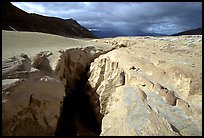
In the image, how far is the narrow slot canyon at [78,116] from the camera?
6789 millimetres

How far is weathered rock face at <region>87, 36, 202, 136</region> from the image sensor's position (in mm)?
3799

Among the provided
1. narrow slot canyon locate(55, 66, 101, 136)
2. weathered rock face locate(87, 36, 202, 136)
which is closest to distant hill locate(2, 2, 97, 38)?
narrow slot canyon locate(55, 66, 101, 136)

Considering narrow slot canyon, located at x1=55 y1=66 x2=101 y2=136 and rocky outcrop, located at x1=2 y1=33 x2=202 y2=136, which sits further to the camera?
narrow slot canyon, located at x1=55 y1=66 x2=101 y2=136

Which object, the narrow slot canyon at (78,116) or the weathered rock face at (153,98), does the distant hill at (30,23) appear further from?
the weathered rock face at (153,98)

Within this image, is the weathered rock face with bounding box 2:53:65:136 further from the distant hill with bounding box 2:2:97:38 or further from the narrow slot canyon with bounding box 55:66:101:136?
the distant hill with bounding box 2:2:97:38

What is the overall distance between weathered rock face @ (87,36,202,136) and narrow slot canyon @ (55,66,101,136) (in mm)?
404

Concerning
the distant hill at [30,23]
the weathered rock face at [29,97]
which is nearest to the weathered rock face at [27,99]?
the weathered rock face at [29,97]

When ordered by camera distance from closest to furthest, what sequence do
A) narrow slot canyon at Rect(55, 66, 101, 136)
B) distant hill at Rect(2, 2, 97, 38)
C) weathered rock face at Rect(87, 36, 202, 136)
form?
1. weathered rock face at Rect(87, 36, 202, 136)
2. narrow slot canyon at Rect(55, 66, 101, 136)
3. distant hill at Rect(2, 2, 97, 38)

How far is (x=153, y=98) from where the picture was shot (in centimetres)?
473

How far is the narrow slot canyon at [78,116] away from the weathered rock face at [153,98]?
1.32 feet

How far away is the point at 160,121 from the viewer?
3.81 meters

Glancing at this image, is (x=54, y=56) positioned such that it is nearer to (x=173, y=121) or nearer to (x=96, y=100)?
(x=96, y=100)

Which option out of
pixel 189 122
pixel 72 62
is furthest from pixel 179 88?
pixel 72 62

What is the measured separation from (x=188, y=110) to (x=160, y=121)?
27.1 inches
